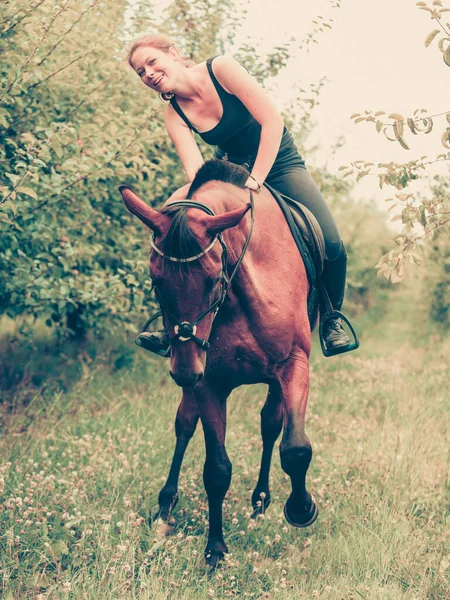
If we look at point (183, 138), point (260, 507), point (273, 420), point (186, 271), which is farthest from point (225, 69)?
point (260, 507)

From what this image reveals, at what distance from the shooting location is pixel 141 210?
11.0 feet

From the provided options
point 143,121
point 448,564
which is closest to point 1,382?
point 143,121

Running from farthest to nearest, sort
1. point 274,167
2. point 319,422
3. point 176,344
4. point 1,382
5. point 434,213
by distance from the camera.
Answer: point 1,382
point 319,422
point 274,167
point 434,213
point 176,344

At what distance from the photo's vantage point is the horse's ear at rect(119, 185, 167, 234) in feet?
11.0

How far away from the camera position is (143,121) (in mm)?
6273

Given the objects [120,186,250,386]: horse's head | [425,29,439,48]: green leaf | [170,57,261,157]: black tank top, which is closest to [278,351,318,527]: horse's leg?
[120,186,250,386]: horse's head

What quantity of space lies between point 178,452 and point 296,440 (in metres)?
1.45

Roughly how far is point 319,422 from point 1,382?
11.3 feet

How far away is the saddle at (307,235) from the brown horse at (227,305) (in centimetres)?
7

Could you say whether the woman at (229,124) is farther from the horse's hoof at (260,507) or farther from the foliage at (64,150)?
the horse's hoof at (260,507)

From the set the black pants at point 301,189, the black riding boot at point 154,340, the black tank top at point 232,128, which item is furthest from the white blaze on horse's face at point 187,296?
the black pants at point 301,189

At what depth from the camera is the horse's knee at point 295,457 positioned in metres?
3.94

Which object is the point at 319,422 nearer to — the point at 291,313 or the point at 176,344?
the point at 291,313

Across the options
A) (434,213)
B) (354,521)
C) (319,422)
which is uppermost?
(434,213)
